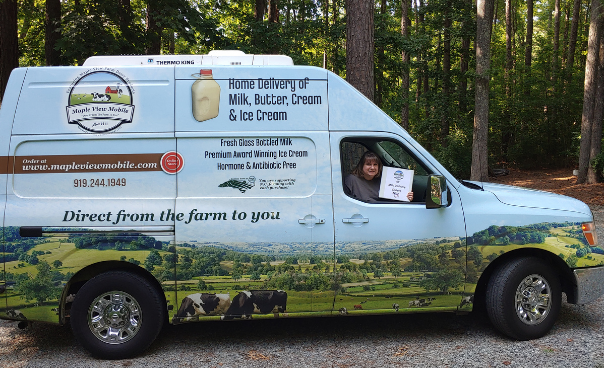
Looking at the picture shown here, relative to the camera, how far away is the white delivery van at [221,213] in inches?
173

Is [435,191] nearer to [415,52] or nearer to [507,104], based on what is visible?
[415,52]

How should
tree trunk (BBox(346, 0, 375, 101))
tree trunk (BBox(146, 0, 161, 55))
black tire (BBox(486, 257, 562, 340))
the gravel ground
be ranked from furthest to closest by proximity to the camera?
tree trunk (BBox(146, 0, 161, 55)), tree trunk (BBox(346, 0, 375, 101)), black tire (BBox(486, 257, 562, 340)), the gravel ground

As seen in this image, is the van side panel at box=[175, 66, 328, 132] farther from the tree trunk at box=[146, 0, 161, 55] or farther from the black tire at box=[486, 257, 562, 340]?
the tree trunk at box=[146, 0, 161, 55]

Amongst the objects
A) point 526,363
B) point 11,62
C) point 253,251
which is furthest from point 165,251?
point 11,62

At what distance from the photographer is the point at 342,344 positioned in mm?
4832

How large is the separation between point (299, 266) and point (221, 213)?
2.77ft

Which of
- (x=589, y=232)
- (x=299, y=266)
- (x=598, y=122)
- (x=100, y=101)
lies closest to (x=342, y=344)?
(x=299, y=266)

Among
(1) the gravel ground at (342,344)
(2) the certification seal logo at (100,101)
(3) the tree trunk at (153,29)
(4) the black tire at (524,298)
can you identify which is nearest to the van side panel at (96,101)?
(2) the certification seal logo at (100,101)

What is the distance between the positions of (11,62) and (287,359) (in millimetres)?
10017

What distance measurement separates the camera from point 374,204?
15.3ft

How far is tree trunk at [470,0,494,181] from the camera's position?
14477 mm

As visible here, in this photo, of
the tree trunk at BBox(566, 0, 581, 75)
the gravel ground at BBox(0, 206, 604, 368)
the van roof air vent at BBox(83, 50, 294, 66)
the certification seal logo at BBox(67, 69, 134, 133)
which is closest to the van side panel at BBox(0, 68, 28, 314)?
the certification seal logo at BBox(67, 69, 134, 133)

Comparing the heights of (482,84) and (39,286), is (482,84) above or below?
above

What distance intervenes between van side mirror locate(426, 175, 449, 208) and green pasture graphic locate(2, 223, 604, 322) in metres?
0.36
